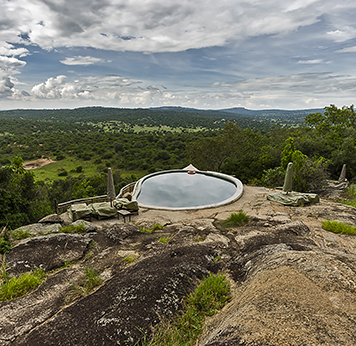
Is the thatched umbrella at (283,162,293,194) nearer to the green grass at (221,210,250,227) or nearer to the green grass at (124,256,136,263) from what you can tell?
the green grass at (221,210,250,227)

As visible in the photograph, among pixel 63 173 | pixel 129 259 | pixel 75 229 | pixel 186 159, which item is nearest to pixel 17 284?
pixel 129 259

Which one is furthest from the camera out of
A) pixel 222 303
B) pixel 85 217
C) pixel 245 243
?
pixel 85 217

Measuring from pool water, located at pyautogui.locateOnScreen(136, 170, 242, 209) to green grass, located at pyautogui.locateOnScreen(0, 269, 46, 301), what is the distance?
7848 millimetres

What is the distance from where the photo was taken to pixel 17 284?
3.72 metres

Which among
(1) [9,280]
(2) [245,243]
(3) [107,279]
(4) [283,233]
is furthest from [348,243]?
(1) [9,280]

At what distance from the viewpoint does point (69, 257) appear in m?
5.06

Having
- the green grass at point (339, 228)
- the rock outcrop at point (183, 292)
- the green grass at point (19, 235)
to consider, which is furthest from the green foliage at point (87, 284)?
the green grass at point (339, 228)

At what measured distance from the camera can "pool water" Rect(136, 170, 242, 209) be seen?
1292 cm

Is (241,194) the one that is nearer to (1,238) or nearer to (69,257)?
(69,257)

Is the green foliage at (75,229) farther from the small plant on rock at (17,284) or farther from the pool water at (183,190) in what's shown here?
the pool water at (183,190)

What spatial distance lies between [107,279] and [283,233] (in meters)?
4.71

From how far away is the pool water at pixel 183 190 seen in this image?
509 inches

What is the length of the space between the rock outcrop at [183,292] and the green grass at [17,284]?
0.61 ft

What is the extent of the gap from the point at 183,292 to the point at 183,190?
11621 millimetres
